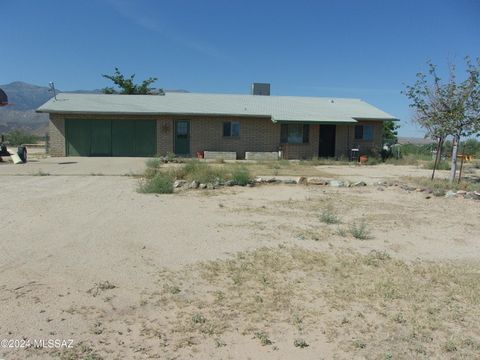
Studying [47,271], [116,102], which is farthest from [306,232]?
[116,102]

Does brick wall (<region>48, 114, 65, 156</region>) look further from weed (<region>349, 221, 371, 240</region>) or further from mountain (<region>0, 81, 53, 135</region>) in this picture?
mountain (<region>0, 81, 53, 135</region>)

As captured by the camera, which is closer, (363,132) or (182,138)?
(182,138)

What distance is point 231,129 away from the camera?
2805 cm

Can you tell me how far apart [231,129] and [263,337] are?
80.5 feet

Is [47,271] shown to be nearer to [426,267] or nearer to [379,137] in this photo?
[426,267]

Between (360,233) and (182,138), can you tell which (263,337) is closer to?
(360,233)

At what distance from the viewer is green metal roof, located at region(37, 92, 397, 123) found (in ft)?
88.3

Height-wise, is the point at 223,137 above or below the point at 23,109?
below

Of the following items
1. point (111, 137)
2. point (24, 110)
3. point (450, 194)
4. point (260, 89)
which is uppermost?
point (24, 110)

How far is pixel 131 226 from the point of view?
795 cm

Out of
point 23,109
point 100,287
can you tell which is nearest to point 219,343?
point 100,287

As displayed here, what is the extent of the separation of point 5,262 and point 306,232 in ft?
15.2

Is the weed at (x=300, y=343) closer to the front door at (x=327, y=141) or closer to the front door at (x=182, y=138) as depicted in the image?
the front door at (x=182, y=138)

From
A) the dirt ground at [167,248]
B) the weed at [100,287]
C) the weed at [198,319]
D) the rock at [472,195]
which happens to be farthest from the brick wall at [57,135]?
the weed at [198,319]
